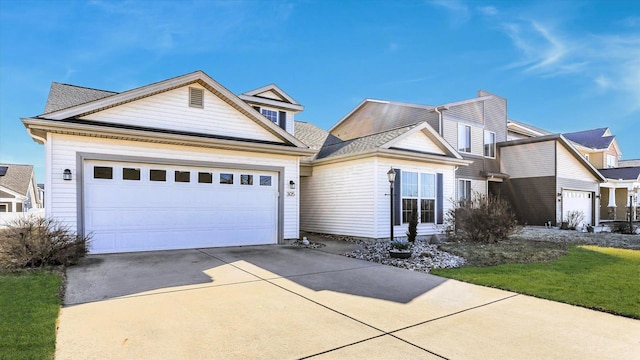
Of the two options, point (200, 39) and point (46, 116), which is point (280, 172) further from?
point (200, 39)

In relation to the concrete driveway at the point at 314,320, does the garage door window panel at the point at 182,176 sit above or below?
above

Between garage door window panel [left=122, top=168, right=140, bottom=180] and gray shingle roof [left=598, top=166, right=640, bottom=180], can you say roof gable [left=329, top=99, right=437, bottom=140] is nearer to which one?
garage door window panel [left=122, top=168, right=140, bottom=180]

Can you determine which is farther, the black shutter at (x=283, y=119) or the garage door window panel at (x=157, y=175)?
the black shutter at (x=283, y=119)

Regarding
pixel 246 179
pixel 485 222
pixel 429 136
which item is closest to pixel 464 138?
pixel 429 136

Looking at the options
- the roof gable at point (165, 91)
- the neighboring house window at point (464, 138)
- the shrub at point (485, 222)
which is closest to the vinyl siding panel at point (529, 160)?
the neighboring house window at point (464, 138)

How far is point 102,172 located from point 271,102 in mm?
6689

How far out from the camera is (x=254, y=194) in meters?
11.1

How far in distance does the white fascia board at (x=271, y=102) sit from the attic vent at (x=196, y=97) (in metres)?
2.66

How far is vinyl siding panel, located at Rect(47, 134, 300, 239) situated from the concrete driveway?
2199 millimetres

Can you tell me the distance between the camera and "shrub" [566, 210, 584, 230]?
18.5 m

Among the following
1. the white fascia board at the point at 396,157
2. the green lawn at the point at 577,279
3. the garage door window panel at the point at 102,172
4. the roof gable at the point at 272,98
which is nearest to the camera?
the green lawn at the point at 577,279

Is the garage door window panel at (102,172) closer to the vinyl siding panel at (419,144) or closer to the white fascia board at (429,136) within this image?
A: the white fascia board at (429,136)

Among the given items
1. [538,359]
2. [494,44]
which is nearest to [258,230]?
[538,359]

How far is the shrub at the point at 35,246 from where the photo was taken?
7.14m
